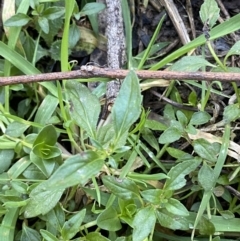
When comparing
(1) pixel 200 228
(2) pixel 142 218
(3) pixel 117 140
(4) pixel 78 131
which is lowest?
(1) pixel 200 228

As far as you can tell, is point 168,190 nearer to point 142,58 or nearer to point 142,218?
point 142,218

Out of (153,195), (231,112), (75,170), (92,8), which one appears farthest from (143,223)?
(92,8)

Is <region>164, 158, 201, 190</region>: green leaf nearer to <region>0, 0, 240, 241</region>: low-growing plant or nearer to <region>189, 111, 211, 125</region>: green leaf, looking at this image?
<region>0, 0, 240, 241</region>: low-growing plant

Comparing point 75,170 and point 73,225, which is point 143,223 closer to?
point 73,225

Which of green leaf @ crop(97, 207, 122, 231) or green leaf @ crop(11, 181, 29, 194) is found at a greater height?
green leaf @ crop(11, 181, 29, 194)

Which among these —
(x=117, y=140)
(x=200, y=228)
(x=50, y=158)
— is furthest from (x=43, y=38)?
(x=200, y=228)

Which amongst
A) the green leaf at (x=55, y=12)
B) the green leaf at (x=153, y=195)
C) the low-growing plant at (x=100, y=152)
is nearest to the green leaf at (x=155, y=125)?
the low-growing plant at (x=100, y=152)

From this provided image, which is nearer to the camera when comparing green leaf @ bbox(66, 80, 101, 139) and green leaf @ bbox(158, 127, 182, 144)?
green leaf @ bbox(66, 80, 101, 139)

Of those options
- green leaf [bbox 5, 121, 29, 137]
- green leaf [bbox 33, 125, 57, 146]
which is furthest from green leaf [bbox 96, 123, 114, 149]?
green leaf [bbox 5, 121, 29, 137]
